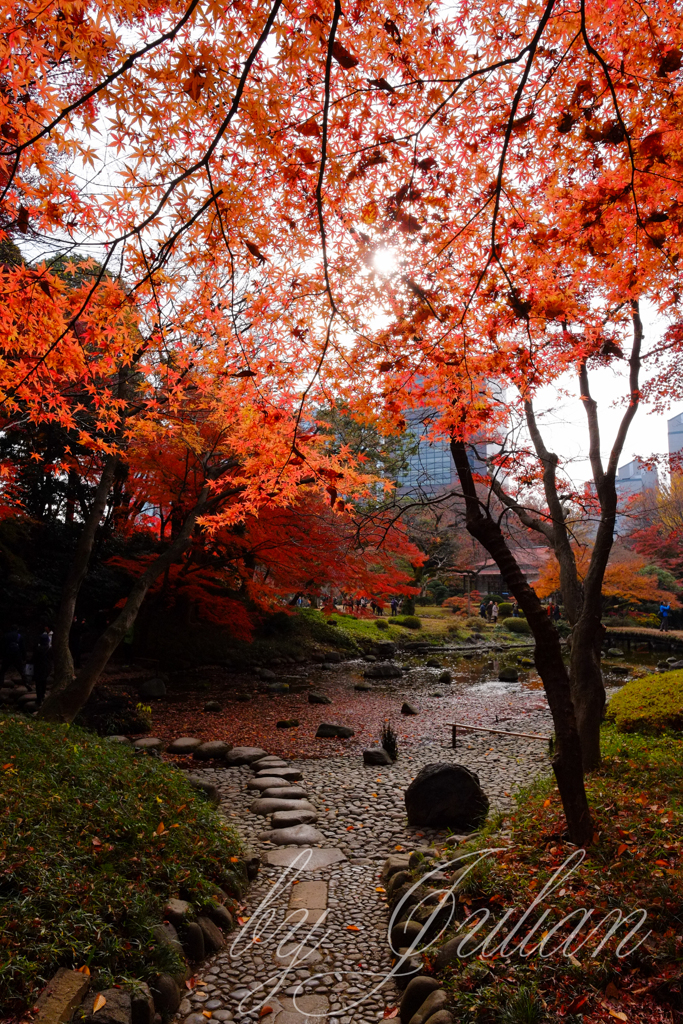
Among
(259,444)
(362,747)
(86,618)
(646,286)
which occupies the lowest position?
(362,747)

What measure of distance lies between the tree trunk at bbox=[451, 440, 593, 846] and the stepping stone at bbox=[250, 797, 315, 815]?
10.7ft

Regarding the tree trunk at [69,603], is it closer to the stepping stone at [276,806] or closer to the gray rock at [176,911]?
the stepping stone at [276,806]

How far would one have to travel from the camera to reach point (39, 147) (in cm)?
333

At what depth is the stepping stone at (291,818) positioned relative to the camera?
613cm

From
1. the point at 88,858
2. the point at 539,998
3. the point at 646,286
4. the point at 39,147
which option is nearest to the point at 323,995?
the point at 539,998

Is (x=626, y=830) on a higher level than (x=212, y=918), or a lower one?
higher

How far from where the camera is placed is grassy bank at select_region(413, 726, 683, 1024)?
2699mm

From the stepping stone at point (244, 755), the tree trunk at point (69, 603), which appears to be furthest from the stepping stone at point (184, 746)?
the tree trunk at point (69, 603)

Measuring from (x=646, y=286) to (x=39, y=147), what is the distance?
17.6 ft

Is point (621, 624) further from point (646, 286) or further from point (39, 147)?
point (39, 147)

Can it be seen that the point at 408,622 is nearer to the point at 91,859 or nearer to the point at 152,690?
the point at 152,690

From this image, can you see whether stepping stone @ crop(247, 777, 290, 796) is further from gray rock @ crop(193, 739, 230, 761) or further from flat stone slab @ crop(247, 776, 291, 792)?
gray rock @ crop(193, 739, 230, 761)

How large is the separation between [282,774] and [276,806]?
128 cm

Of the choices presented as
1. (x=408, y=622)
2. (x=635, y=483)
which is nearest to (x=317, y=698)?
(x=408, y=622)
